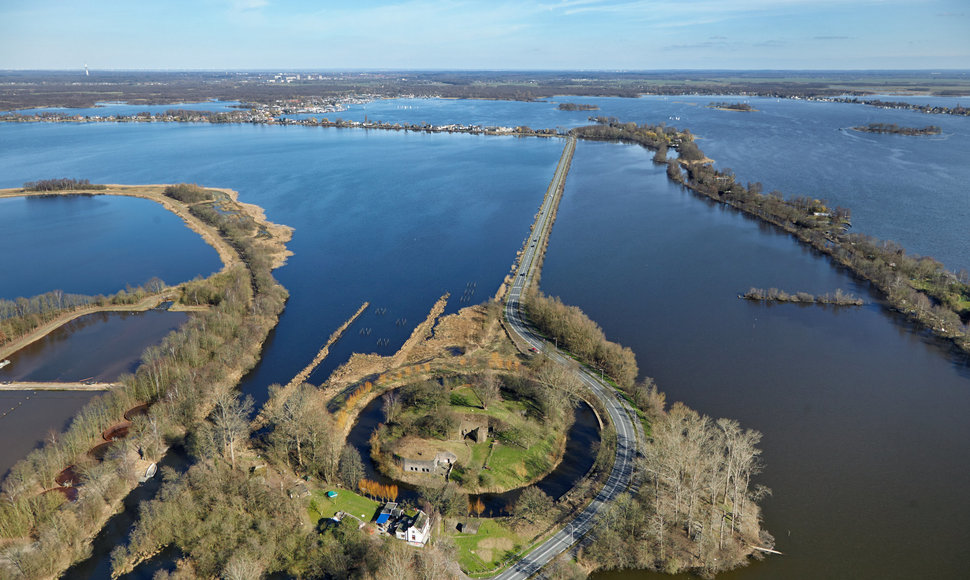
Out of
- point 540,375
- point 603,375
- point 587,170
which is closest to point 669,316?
point 603,375

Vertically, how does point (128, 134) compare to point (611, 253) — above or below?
above

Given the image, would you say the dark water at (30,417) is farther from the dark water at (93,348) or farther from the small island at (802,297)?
the small island at (802,297)

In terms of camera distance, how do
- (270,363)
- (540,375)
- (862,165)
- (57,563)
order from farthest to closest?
(862,165), (270,363), (540,375), (57,563)

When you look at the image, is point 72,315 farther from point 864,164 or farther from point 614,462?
point 864,164

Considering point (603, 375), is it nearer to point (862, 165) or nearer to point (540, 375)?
point (540, 375)

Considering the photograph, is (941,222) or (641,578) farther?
(941,222)

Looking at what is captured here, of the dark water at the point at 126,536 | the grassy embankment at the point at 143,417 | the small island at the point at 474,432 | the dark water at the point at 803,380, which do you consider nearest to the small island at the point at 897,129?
the dark water at the point at 803,380

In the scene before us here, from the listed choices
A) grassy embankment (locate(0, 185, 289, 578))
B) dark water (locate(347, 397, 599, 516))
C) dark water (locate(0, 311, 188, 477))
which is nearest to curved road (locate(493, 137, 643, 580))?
dark water (locate(347, 397, 599, 516))
